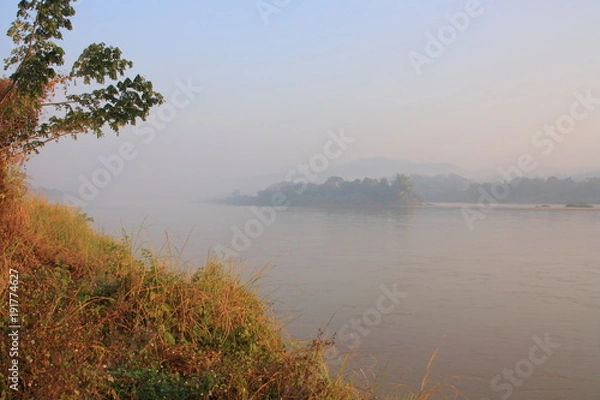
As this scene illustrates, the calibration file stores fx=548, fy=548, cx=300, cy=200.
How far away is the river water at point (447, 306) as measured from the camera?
6.00 meters

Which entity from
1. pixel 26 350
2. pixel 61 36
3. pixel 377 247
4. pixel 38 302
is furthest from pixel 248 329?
pixel 377 247

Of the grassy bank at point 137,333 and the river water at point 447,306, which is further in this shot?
the river water at point 447,306

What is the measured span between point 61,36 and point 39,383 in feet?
14.7

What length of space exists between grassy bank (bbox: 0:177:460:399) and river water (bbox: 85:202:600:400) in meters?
1.15

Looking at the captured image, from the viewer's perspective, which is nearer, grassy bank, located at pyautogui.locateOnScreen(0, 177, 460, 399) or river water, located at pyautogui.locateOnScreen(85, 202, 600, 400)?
grassy bank, located at pyautogui.locateOnScreen(0, 177, 460, 399)

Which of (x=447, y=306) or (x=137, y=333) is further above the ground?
(x=137, y=333)

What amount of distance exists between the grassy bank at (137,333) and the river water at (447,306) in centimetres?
115

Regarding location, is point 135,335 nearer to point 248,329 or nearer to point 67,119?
point 248,329

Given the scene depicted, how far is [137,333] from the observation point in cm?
455

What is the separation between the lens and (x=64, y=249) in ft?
20.5

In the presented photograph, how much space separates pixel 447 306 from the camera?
873cm

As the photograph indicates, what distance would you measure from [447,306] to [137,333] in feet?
18.4

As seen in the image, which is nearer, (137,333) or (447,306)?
(137,333)

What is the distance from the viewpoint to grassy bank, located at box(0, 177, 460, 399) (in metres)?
3.38
